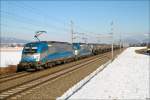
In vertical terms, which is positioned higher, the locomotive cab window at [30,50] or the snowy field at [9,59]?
the locomotive cab window at [30,50]

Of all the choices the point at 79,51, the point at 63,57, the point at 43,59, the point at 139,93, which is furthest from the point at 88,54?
the point at 139,93

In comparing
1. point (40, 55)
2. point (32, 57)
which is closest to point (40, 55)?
point (40, 55)

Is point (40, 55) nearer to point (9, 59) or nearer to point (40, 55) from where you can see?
point (40, 55)

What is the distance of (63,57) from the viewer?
32.6 m

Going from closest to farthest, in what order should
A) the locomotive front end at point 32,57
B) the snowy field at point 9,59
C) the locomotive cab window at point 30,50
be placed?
1. the locomotive front end at point 32,57
2. the locomotive cab window at point 30,50
3. the snowy field at point 9,59

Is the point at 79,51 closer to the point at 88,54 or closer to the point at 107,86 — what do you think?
the point at 88,54

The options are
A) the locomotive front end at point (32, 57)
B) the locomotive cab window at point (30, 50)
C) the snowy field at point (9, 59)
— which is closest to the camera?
the locomotive front end at point (32, 57)

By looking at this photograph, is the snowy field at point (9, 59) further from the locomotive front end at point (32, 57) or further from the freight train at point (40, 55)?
the locomotive front end at point (32, 57)

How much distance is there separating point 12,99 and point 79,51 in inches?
1288

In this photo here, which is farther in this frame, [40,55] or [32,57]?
[40,55]

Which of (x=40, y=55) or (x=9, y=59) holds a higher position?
(x=40, y=55)

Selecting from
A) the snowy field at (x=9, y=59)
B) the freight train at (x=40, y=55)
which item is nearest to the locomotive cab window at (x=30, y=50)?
the freight train at (x=40, y=55)

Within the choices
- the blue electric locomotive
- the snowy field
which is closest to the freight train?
the blue electric locomotive

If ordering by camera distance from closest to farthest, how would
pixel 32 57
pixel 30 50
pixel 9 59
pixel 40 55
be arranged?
pixel 32 57
pixel 40 55
pixel 30 50
pixel 9 59
